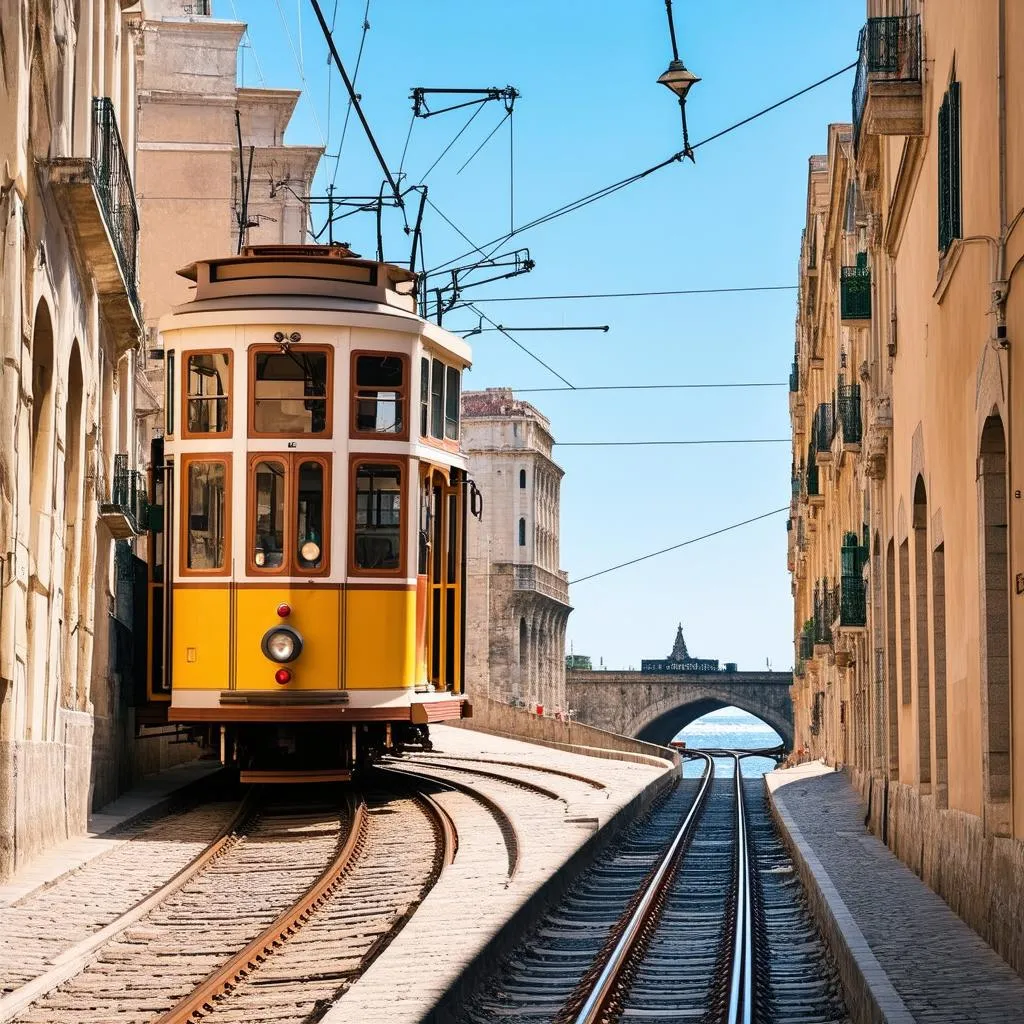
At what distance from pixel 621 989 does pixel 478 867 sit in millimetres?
4028

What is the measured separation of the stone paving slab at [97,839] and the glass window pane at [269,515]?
8.28 feet

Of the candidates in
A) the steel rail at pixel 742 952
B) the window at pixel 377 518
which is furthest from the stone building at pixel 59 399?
the steel rail at pixel 742 952

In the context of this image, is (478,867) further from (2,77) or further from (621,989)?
(2,77)

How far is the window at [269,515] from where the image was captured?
17.3 metres

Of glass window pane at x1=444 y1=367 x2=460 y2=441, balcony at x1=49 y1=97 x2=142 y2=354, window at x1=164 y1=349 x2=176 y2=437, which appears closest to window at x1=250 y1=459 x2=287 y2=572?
window at x1=164 y1=349 x2=176 y2=437

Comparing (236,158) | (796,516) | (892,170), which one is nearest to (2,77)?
(892,170)

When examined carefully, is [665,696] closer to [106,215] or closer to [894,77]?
[894,77]

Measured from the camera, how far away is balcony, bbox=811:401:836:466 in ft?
112

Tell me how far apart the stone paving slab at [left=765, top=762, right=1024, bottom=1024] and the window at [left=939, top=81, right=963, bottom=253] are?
164 inches

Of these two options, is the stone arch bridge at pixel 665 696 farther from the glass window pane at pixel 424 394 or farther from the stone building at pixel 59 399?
the glass window pane at pixel 424 394

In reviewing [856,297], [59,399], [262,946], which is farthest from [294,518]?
[856,297]

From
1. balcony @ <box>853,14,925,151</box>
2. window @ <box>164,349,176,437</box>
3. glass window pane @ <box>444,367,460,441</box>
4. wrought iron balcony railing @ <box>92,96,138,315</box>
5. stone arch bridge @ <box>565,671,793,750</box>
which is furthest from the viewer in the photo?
stone arch bridge @ <box>565,671,793,750</box>

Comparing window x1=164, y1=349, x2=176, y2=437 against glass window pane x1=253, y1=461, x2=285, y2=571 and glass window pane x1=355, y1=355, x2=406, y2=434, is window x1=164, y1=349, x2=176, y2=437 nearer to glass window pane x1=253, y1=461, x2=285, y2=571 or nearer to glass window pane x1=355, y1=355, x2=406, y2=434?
glass window pane x1=253, y1=461, x2=285, y2=571

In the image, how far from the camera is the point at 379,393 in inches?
704
